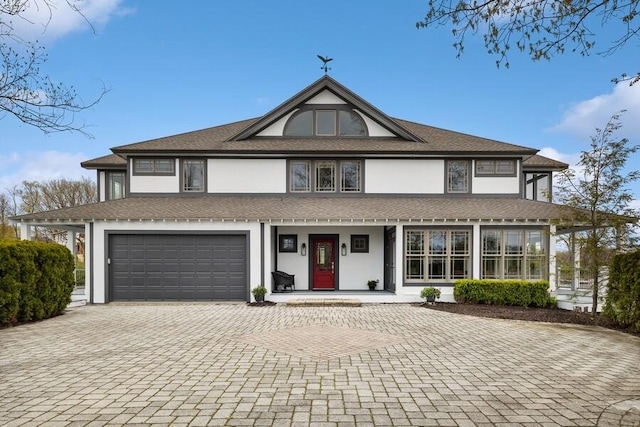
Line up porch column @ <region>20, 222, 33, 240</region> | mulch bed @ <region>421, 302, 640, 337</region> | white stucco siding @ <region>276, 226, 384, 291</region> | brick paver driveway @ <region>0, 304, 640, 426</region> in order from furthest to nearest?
white stucco siding @ <region>276, 226, 384, 291</region> < porch column @ <region>20, 222, 33, 240</region> < mulch bed @ <region>421, 302, 640, 337</region> < brick paver driveway @ <region>0, 304, 640, 426</region>

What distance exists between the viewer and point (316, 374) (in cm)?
593

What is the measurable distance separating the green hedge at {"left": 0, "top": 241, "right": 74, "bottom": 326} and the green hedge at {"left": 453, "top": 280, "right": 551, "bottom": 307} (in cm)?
1306

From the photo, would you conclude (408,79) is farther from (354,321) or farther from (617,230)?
(354,321)

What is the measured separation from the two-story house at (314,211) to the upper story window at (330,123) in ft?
0.14

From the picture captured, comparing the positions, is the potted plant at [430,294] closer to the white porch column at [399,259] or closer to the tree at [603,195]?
the white porch column at [399,259]

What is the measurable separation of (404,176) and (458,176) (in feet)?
7.53

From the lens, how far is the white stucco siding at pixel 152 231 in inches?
551

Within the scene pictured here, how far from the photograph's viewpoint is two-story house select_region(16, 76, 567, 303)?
14.2 m

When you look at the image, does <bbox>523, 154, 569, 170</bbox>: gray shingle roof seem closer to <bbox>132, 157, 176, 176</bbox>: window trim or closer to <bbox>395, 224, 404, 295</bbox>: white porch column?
<bbox>395, 224, 404, 295</bbox>: white porch column

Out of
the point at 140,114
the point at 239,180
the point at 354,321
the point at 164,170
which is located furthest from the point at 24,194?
the point at 354,321

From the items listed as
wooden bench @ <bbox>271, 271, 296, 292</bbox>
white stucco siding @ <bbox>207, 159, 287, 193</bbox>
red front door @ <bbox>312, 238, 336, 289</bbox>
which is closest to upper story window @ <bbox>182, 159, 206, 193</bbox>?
white stucco siding @ <bbox>207, 159, 287, 193</bbox>

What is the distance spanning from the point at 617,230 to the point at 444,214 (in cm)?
523

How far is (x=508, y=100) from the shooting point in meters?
19.6

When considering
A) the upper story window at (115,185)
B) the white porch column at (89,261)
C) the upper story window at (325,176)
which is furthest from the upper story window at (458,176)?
the upper story window at (115,185)
